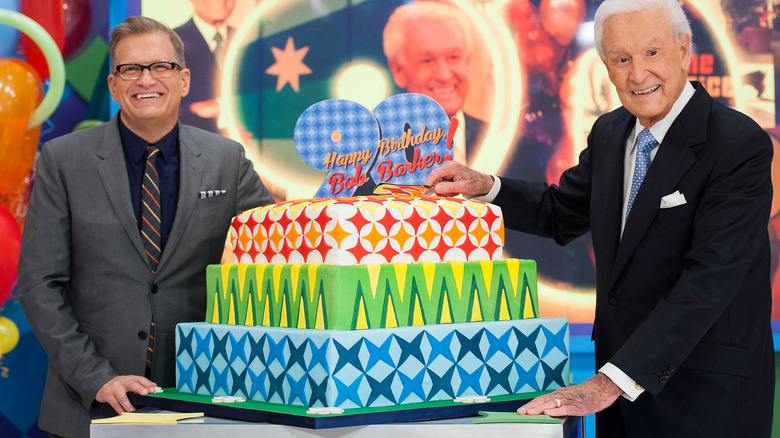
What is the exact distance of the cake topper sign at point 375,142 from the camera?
12.9 ft

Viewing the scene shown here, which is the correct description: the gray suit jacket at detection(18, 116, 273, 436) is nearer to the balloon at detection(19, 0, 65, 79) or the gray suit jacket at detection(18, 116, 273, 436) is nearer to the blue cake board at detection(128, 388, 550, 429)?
the blue cake board at detection(128, 388, 550, 429)

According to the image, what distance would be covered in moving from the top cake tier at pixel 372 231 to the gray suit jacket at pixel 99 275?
0.30m

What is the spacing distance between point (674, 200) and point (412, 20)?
2.15 meters

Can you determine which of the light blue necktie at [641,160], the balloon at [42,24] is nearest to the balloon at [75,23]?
the balloon at [42,24]

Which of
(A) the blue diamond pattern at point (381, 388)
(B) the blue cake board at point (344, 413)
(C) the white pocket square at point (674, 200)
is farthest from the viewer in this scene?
(C) the white pocket square at point (674, 200)

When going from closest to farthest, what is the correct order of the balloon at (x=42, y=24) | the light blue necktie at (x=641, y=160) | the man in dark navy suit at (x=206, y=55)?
the light blue necktie at (x=641, y=160) < the balloon at (x=42, y=24) < the man in dark navy suit at (x=206, y=55)

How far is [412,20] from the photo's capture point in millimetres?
4004

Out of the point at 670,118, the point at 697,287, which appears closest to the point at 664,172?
the point at 670,118

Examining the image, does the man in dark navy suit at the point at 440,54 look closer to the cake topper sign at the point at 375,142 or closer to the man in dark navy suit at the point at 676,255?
the cake topper sign at the point at 375,142

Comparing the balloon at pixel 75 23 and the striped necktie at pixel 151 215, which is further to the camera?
the balloon at pixel 75 23

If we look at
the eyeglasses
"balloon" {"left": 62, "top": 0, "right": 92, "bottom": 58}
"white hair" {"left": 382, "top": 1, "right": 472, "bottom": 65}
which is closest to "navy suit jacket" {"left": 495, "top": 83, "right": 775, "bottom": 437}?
the eyeglasses

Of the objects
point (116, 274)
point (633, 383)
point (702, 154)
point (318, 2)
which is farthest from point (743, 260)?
point (318, 2)

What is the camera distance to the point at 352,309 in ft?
6.12

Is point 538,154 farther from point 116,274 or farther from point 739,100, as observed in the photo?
point 116,274
